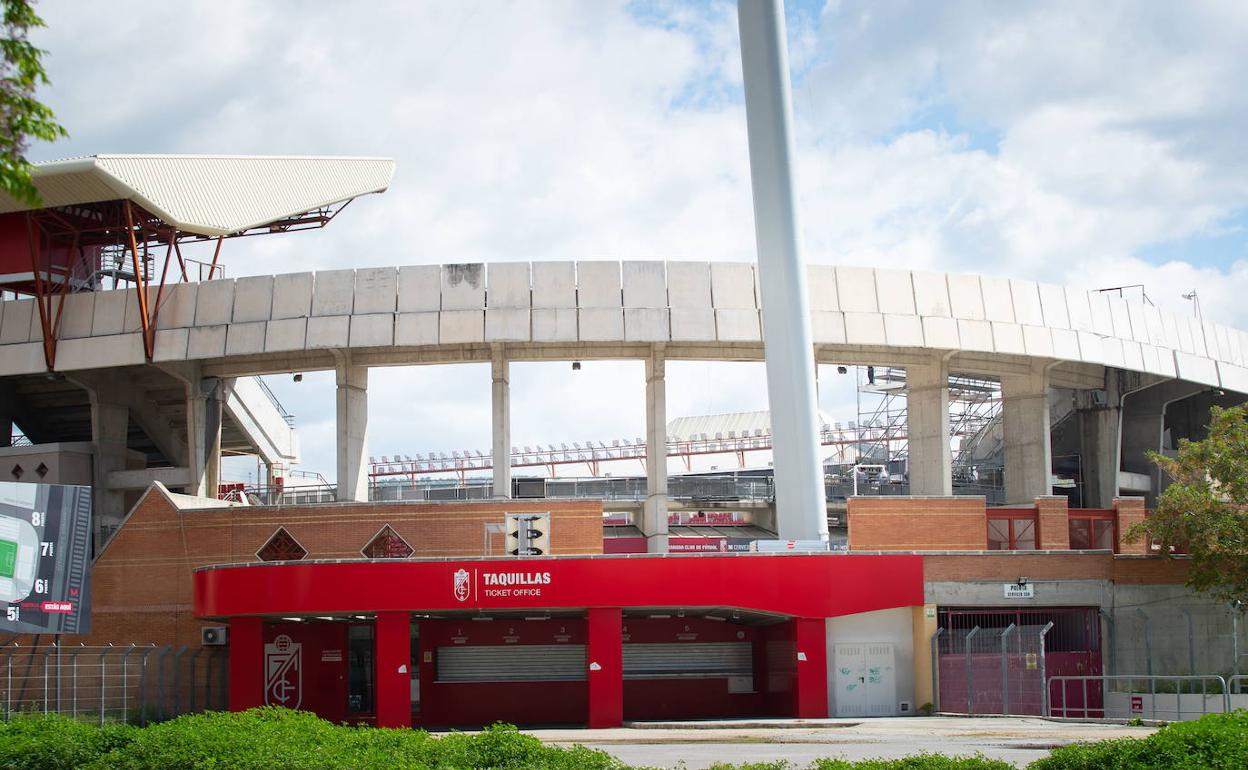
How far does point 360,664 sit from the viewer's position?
4338 centimetres

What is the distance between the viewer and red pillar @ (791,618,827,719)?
3734cm

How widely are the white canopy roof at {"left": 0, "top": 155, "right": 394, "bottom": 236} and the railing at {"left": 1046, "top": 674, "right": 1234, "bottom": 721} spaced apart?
1284 inches

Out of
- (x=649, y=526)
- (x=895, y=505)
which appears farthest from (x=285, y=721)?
(x=649, y=526)

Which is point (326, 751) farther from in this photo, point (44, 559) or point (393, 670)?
point (44, 559)

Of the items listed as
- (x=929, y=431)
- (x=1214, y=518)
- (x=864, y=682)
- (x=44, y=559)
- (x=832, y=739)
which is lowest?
(x=832, y=739)

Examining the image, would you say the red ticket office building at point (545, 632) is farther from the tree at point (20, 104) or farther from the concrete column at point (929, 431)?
the tree at point (20, 104)

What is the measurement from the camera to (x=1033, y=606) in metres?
40.8

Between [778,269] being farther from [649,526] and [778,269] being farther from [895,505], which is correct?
[649,526]

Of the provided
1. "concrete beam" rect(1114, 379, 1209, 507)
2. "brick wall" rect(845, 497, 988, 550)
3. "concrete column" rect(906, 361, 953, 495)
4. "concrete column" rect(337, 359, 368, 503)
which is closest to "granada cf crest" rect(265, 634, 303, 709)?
"concrete column" rect(337, 359, 368, 503)

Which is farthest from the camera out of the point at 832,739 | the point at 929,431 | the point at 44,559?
the point at 929,431

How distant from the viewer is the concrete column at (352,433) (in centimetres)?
5044

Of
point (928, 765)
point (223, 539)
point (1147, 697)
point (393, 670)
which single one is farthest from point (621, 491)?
point (928, 765)

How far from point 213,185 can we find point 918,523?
27.9 meters

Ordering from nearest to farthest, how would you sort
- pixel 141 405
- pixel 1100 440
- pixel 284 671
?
1. pixel 284 671
2. pixel 141 405
3. pixel 1100 440
